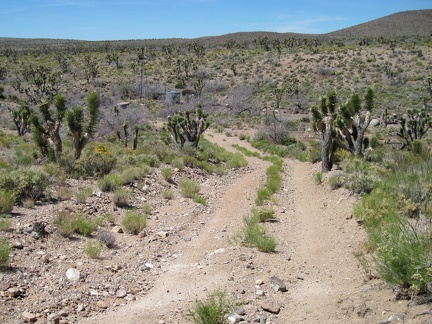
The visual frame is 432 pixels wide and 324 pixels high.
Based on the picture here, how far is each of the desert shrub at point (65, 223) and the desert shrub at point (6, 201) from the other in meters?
1.18

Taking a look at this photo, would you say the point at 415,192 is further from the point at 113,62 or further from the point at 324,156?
the point at 113,62

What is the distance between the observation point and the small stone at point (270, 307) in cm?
587

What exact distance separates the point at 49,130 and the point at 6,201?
5.94 metres

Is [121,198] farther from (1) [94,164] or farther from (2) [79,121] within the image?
→ (2) [79,121]

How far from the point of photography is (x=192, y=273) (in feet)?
24.9

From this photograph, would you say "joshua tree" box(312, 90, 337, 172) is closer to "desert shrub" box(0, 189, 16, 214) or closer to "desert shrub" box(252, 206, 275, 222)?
"desert shrub" box(252, 206, 275, 222)

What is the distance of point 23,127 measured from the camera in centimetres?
2830

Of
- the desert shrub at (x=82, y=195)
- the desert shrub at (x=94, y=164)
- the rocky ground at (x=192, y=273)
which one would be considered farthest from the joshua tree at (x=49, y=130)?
the rocky ground at (x=192, y=273)

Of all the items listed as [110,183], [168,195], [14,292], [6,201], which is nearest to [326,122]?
[168,195]

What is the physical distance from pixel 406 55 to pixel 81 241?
200 feet

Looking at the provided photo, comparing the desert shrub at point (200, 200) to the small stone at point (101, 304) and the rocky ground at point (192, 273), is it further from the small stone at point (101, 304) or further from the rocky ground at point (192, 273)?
the small stone at point (101, 304)

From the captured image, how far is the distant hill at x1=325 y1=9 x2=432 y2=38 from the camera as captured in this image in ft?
349

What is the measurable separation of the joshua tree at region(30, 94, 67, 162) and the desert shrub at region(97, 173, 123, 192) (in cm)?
263

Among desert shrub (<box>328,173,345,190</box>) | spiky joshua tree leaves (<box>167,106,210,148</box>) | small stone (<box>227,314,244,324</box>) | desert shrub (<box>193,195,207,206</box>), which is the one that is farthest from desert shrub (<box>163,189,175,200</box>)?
small stone (<box>227,314,244,324</box>)
